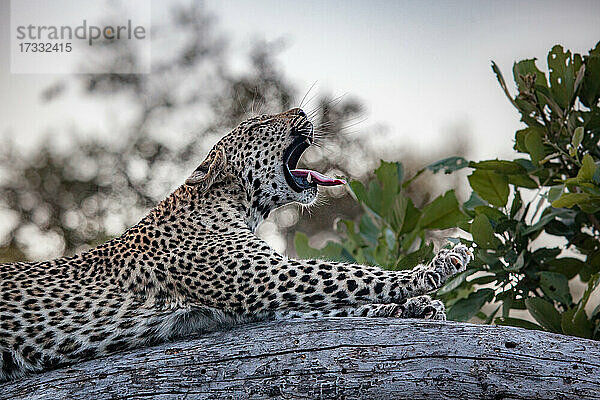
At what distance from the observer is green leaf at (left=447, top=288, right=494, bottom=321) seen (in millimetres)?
4665

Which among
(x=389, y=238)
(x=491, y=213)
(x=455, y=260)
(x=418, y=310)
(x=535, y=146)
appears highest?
(x=535, y=146)

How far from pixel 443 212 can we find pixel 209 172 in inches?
88.6

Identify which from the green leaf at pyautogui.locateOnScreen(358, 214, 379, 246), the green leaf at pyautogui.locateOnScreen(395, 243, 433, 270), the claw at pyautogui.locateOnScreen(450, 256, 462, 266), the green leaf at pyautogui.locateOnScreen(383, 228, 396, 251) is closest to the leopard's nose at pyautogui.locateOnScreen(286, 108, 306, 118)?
the green leaf at pyautogui.locateOnScreen(395, 243, 433, 270)

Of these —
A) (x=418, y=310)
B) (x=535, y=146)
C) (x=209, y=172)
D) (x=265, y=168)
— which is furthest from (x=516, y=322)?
(x=209, y=172)

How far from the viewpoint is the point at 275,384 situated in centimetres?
309

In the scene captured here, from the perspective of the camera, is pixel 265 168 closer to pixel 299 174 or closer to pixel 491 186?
pixel 299 174

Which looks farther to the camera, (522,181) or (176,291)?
(522,181)

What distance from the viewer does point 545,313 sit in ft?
14.0

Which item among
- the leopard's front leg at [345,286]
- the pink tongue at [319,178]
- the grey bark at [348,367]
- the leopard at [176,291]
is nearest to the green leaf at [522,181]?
the leopard at [176,291]

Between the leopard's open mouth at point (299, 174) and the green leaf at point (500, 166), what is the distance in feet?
3.61

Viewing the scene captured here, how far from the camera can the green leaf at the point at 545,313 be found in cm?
423

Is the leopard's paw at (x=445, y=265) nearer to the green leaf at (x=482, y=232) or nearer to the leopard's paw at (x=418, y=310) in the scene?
the leopard's paw at (x=418, y=310)

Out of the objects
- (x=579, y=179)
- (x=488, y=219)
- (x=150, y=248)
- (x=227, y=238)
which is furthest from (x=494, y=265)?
(x=150, y=248)

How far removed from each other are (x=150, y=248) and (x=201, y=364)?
89 centimetres
